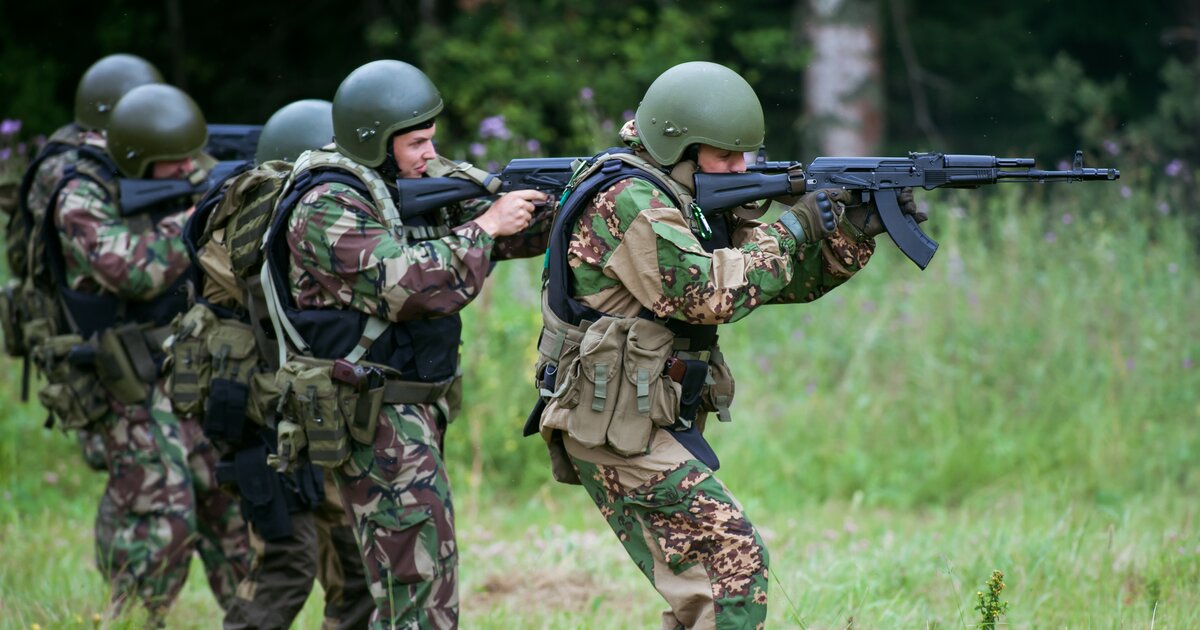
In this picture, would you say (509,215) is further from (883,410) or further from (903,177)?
(883,410)

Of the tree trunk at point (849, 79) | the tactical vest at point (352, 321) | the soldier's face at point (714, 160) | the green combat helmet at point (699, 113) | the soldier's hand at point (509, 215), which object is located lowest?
the tactical vest at point (352, 321)

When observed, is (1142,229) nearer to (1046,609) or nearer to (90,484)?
(1046,609)

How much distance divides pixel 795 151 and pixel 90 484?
9.15 meters

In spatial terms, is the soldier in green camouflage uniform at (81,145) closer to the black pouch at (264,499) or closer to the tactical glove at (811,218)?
the black pouch at (264,499)

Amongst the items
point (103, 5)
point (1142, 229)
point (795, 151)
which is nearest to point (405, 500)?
point (1142, 229)

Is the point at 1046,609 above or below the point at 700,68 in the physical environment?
below

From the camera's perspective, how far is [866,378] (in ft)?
27.5

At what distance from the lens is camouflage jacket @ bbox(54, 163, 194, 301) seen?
583cm

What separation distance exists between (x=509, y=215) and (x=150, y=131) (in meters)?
2.09

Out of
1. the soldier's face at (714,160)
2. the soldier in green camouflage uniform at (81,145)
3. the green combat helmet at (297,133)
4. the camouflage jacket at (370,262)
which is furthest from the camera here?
the soldier in green camouflage uniform at (81,145)

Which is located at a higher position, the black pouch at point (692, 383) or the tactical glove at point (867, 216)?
the tactical glove at point (867, 216)

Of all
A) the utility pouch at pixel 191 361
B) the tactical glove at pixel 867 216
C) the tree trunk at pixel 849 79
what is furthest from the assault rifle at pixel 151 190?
the tree trunk at pixel 849 79

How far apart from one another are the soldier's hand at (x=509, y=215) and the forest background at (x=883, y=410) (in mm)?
1594

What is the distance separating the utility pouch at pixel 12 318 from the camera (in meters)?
6.71
